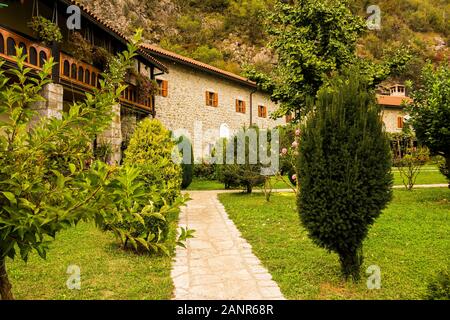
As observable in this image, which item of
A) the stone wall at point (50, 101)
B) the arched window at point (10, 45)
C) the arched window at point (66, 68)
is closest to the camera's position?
the arched window at point (10, 45)

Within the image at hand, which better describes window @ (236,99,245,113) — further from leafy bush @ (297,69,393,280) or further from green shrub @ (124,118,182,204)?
leafy bush @ (297,69,393,280)

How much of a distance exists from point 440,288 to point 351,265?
1.43m

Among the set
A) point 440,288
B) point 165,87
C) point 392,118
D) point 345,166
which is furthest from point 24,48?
point 392,118

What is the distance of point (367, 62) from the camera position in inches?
571

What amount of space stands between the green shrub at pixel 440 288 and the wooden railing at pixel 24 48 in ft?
28.1

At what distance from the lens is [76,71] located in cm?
1197

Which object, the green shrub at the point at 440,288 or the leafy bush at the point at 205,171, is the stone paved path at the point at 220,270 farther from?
the leafy bush at the point at 205,171

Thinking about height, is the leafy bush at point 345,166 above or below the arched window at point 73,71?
below

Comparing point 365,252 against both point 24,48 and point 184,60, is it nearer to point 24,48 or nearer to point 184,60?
point 24,48

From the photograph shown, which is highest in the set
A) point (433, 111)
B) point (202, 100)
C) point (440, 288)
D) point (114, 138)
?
point (202, 100)

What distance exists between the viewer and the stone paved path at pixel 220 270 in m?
3.77

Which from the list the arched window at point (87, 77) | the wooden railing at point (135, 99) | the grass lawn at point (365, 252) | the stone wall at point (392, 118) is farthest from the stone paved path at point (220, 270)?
the stone wall at point (392, 118)
